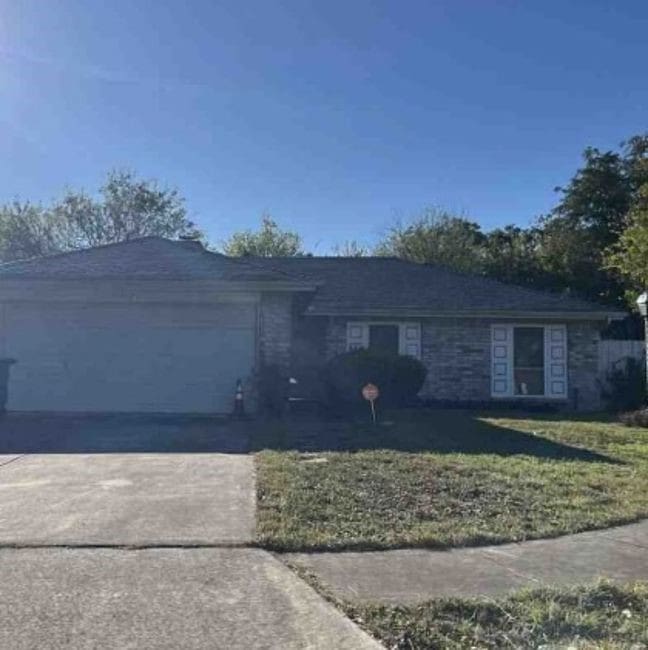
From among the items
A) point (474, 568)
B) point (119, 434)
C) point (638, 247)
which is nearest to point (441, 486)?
point (474, 568)

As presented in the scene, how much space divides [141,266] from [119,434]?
4787mm

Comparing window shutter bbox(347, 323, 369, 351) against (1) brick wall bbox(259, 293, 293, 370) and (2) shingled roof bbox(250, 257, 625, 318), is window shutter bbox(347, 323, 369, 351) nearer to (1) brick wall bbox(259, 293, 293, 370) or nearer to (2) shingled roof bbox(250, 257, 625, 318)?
(2) shingled roof bbox(250, 257, 625, 318)

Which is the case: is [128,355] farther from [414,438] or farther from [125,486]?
[125,486]

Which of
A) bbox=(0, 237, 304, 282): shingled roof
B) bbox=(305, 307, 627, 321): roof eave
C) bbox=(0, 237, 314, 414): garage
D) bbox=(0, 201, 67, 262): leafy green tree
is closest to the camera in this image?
bbox=(0, 237, 304, 282): shingled roof

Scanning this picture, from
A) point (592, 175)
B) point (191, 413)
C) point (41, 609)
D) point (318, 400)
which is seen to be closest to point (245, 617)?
point (41, 609)

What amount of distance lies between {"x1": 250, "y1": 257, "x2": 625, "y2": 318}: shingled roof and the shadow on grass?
4849 mm

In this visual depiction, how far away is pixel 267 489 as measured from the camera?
8.14 metres

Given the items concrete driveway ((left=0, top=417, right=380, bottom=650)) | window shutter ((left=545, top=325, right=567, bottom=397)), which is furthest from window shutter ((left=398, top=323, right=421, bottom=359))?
concrete driveway ((left=0, top=417, right=380, bottom=650))

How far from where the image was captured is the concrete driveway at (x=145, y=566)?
Answer: 418cm

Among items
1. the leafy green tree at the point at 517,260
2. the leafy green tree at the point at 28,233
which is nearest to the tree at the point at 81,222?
the leafy green tree at the point at 28,233

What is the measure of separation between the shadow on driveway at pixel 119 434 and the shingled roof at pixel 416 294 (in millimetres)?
5995

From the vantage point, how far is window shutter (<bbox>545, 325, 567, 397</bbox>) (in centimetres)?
2061

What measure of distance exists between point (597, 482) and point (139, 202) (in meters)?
37.6

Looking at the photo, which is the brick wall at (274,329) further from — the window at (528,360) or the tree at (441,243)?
the tree at (441,243)
